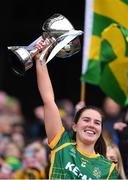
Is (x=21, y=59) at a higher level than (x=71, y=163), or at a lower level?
higher

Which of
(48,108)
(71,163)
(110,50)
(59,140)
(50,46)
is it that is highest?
(50,46)

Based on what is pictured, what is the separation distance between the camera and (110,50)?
9453mm

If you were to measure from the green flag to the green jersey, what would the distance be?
6.68 feet

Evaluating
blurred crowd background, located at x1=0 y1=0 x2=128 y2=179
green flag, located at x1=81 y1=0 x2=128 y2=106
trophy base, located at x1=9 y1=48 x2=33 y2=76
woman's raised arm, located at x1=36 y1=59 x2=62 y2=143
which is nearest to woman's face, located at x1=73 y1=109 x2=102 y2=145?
woman's raised arm, located at x1=36 y1=59 x2=62 y2=143

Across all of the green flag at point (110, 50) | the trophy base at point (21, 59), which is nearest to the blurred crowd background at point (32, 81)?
the green flag at point (110, 50)

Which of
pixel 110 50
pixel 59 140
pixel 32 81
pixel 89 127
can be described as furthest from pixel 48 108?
pixel 32 81

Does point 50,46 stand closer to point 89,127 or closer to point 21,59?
point 21,59

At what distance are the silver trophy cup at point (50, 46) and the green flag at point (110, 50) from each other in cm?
170

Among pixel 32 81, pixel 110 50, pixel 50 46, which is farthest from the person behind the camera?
pixel 32 81

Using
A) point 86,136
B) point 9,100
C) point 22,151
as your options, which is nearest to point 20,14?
point 9,100

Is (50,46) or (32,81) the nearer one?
(50,46)

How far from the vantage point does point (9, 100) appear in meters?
15.0

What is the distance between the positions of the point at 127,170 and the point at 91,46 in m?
1.96

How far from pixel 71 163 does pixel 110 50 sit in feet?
8.78
